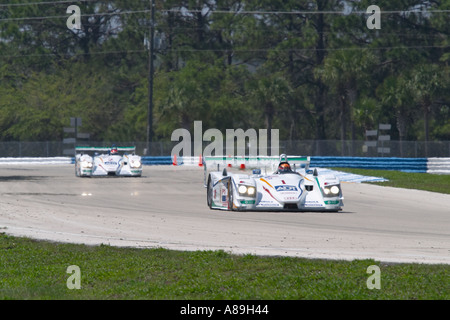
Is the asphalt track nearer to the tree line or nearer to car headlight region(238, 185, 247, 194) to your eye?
car headlight region(238, 185, 247, 194)

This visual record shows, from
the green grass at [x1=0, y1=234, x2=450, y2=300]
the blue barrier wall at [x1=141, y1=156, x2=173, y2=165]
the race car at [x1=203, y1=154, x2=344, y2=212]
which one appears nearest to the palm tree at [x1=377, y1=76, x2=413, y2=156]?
the blue barrier wall at [x1=141, y1=156, x2=173, y2=165]

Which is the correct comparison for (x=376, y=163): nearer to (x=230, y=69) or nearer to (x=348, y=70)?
(x=348, y=70)

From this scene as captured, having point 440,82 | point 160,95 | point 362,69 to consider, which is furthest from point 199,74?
point 440,82

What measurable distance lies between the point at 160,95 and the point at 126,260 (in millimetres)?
60298

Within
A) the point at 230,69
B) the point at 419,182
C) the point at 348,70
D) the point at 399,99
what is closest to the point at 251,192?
the point at 419,182

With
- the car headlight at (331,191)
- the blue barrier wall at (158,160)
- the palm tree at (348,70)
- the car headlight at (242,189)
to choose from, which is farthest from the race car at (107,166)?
the palm tree at (348,70)

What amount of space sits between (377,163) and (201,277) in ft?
112

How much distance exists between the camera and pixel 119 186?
1078 inches

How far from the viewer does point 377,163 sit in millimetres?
42438

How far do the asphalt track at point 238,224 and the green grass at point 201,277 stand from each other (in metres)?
0.83

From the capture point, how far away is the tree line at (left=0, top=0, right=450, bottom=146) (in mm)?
61406

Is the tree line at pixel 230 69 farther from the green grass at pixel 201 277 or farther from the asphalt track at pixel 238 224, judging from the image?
the green grass at pixel 201 277

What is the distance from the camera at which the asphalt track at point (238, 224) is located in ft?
39.6

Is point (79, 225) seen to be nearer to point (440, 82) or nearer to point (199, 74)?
point (440, 82)
